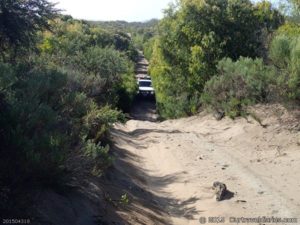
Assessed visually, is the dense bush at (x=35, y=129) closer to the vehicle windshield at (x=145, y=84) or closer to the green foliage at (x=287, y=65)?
the green foliage at (x=287, y=65)

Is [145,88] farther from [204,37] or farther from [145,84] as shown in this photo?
[204,37]

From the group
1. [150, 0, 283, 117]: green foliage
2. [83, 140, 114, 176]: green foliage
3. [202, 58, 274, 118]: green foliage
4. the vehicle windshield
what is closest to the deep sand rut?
[202, 58, 274, 118]: green foliage

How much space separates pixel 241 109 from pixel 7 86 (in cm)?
1422

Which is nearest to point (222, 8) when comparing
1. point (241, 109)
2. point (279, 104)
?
point (241, 109)

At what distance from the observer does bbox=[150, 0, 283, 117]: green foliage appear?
87.0 feet

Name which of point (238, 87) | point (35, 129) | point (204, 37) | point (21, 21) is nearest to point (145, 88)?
point (204, 37)

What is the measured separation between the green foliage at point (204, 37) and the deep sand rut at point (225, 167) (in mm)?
6111

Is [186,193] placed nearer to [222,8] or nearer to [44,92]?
[44,92]

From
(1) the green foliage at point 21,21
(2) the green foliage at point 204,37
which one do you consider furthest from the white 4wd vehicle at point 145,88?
(1) the green foliage at point 21,21

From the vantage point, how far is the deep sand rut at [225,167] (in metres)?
9.59

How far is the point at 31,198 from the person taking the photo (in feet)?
20.2

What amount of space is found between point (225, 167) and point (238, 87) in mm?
7357

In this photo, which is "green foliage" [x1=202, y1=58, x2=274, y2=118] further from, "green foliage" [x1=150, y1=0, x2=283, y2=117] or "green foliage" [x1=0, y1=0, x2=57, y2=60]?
"green foliage" [x1=0, y1=0, x2=57, y2=60]

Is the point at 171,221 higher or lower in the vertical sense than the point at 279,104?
lower
